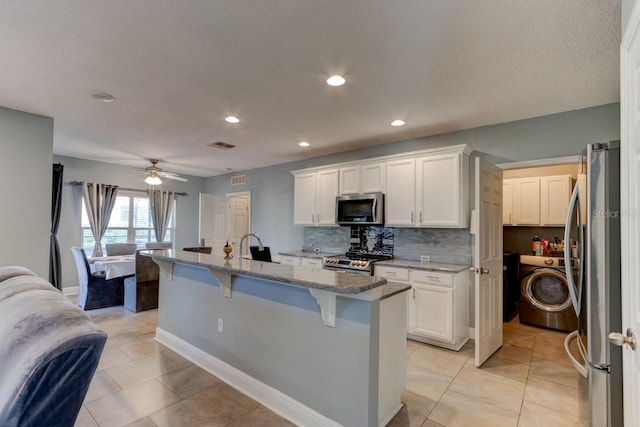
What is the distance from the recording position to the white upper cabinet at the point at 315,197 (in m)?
4.71

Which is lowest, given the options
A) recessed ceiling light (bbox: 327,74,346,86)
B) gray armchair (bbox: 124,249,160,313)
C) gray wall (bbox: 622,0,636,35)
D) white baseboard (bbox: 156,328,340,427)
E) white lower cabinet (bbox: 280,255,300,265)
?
white baseboard (bbox: 156,328,340,427)

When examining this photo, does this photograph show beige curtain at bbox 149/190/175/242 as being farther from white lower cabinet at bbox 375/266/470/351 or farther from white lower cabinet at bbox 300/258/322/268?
white lower cabinet at bbox 375/266/470/351

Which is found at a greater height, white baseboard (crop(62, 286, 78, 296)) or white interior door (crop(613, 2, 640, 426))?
white interior door (crop(613, 2, 640, 426))

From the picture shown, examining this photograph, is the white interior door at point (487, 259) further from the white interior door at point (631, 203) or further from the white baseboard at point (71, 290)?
the white baseboard at point (71, 290)

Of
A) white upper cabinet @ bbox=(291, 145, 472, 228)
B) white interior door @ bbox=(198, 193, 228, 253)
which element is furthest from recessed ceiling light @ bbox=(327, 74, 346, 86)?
white interior door @ bbox=(198, 193, 228, 253)

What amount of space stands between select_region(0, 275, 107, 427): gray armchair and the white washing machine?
4.83m

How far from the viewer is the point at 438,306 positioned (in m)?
3.35

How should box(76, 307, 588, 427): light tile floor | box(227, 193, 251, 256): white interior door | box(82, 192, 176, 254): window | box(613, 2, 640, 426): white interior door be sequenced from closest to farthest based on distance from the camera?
box(613, 2, 640, 426): white interior door → box(76, 307, 588, 427): light tile floor → box(82, 192, 176, 254): window → box(227, 193, 251, 256): white interior door

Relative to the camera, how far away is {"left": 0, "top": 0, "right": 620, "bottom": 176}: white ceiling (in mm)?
1741

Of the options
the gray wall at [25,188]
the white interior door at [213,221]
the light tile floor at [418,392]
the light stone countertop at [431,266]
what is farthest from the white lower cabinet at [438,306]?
the white interior door at [213,221]

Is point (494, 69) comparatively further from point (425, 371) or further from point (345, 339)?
point (425, 371)

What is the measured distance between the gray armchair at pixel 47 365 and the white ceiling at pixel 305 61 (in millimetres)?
1668

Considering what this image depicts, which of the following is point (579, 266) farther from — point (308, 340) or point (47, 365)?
point (47, 365)

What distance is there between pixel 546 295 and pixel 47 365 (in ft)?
16.5
